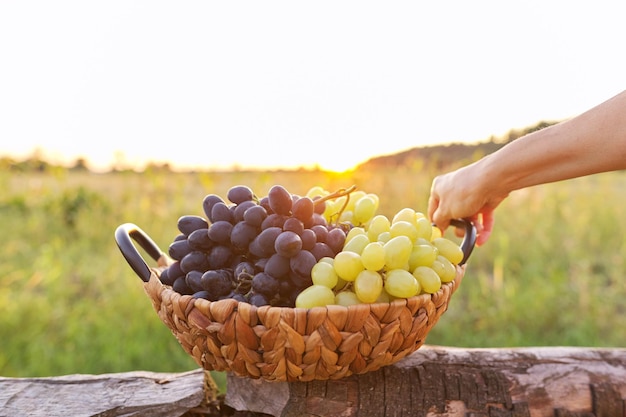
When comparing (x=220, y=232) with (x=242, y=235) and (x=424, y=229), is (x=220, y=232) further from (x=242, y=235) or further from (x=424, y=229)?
(x=424, y=229)

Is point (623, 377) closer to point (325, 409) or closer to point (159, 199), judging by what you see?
point (325, 409)

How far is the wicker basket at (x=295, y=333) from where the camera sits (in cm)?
90

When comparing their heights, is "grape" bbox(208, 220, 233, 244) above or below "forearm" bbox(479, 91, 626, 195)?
below

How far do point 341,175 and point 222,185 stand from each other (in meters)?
2.16

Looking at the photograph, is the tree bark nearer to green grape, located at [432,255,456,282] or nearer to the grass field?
green grape, located at [432,255,456,282]

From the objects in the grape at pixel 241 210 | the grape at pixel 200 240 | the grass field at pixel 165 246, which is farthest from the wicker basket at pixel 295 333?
the grass field at pixel 165 246

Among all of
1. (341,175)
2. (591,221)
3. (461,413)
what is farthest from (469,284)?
(461,413)

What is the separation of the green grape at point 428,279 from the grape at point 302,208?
25 cm

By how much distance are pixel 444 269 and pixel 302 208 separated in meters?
0.32

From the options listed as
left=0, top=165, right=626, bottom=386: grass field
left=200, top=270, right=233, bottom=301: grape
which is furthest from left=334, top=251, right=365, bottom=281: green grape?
left=0, top=165, right=626, bottom=386: grass field

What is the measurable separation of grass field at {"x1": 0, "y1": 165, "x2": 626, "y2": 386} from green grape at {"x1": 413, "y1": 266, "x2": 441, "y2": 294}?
77.4 inches

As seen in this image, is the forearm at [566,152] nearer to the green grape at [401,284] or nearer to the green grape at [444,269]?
the green grape at [444,269]

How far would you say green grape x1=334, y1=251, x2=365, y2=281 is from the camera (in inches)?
38.2

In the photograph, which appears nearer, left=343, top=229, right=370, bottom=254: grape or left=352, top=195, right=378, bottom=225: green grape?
left=343, top=229, right=370, bottom=254: grape
